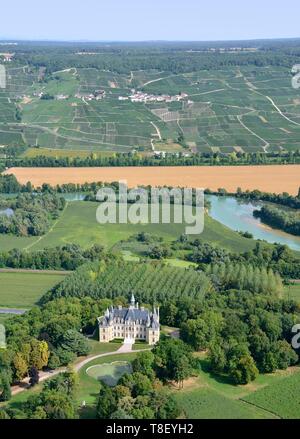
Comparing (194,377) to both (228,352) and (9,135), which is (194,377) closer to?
(228,352)

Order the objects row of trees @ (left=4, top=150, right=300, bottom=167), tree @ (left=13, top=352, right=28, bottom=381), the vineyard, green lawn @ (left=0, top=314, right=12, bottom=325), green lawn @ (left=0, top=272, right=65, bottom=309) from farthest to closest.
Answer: row of trees @ (left=4, top=150, right=300, bottom=167) < green lawn @ (left=0, top=272, right=65, bottom=309) < the vineyard < green lawn @ (left=0, top=314, right=12, bottom=325) < tree @ (left=13, top=352, right=28, bottom=381)

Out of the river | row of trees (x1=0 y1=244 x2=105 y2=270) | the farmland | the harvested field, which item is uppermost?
the farmland

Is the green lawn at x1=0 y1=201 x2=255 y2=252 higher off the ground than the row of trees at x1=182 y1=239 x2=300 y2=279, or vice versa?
the row of trees at x1=182 y1=239 x2=300 y2=279

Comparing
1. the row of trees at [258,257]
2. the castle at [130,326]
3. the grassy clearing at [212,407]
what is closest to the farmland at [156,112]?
the row of trees at [258,257]

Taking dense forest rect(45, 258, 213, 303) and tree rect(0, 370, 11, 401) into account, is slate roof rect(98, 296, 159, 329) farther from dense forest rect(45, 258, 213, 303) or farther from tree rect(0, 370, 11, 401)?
tree rect(0, 370, 11, 401)

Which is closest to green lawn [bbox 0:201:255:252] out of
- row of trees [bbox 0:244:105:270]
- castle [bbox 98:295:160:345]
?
row of trees [bbox 0:244:105:270]

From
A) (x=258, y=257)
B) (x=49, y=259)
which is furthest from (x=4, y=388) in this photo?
(x=258, y=257)
